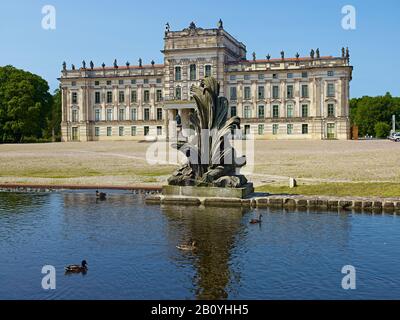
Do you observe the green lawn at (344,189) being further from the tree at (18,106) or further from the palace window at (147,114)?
the tree at (18,106)

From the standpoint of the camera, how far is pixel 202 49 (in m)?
90.8

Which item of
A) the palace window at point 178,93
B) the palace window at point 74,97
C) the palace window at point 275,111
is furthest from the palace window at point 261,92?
the palace window at point 74,97

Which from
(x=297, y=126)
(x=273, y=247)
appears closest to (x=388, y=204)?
(x=273, y=247)

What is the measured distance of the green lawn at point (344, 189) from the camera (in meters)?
19.5

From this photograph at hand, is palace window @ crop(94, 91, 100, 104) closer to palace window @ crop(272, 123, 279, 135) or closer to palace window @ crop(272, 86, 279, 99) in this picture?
palace window @ crop(272, 86, 279, 99)

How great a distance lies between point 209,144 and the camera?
18906 mm

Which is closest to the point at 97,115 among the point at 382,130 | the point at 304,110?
the point at 304,110

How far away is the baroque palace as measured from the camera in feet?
286

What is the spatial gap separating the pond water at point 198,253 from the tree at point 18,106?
80563 mm

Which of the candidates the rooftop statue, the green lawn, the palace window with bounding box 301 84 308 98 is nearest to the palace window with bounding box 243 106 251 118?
the palace window with bounding box 301 84 308 98

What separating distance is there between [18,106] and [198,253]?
→ 291 ft

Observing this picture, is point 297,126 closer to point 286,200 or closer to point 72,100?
point 72,100

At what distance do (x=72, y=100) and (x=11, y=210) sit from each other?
280 ft

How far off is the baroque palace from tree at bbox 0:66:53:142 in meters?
5.74
